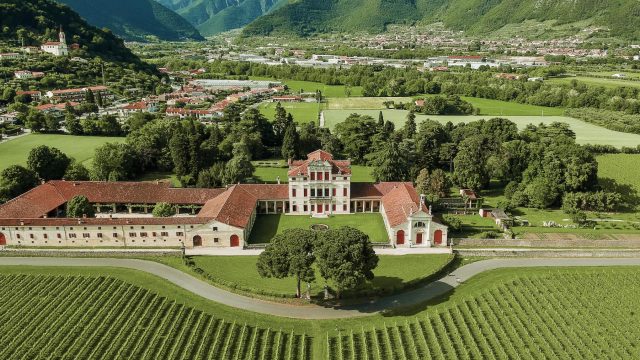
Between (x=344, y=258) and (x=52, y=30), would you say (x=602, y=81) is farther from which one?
(x=52, y=30)

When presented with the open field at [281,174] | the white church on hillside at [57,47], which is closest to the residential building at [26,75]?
the white church on hillside at [57,47]

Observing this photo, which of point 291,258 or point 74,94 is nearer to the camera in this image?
point 291,258

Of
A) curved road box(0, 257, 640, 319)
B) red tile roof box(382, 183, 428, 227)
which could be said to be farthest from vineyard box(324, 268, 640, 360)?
red tile roof box(382, 183, 428, 227)

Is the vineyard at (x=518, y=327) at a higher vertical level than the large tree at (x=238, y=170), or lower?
lower

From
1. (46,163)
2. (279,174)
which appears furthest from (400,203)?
(46,163)

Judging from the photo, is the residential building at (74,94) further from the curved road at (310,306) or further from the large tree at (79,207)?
the curved road at (310,306)
